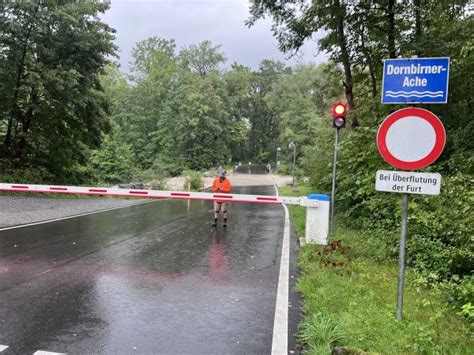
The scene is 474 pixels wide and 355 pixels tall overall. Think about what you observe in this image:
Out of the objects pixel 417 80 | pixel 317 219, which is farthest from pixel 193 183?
pixel 417 80

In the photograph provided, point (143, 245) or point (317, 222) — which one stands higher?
point (317, 222)

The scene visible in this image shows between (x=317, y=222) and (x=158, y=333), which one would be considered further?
(x=317, y=222)

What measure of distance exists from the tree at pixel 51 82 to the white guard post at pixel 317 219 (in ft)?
47.8

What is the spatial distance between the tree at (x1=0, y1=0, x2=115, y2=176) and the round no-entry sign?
1771cm

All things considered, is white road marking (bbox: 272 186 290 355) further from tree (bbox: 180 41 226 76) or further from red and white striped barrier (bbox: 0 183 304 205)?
tree (bbox: 180 41 226 76)

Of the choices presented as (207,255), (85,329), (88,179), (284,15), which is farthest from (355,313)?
(88,179)

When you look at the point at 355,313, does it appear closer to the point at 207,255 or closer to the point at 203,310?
the point at 203,310

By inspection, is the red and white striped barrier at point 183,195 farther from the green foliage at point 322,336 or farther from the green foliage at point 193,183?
the green foliage at point 193,183

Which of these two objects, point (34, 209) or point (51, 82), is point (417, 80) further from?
point (51, 82)

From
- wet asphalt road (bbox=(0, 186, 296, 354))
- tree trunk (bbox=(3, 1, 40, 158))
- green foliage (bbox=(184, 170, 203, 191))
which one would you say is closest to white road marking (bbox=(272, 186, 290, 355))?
wet asphalt road (bbox=(0, 186, 296, 354))

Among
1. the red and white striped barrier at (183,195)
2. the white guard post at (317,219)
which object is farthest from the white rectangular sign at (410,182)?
the red and white striped barrier at (183,195)

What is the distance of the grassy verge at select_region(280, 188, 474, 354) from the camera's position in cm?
411

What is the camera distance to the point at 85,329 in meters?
4.52

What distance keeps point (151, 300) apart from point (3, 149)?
771 inches
